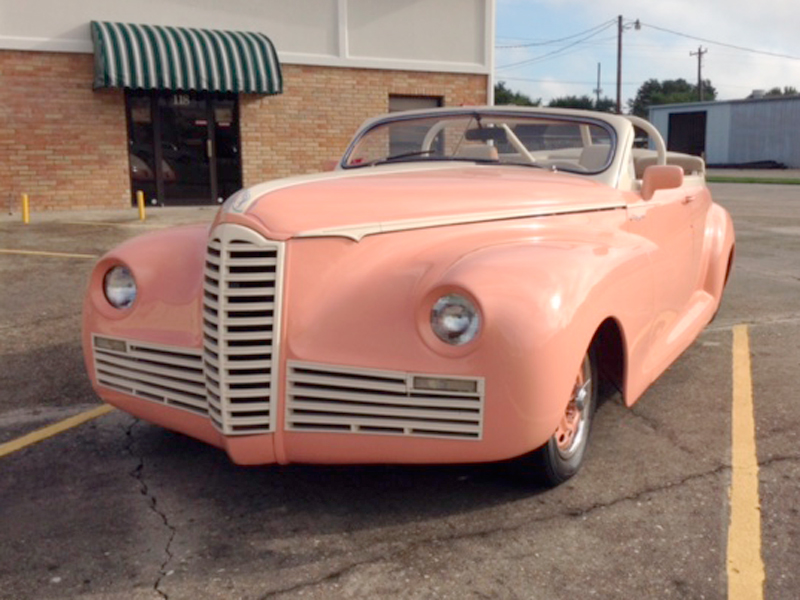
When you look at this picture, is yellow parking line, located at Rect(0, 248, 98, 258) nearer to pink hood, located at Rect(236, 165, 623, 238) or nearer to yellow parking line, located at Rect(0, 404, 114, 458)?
yellow parking line, located at Rect(0, 404, 114, 458)

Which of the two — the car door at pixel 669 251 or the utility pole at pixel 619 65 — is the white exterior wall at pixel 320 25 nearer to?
the car door at pixel 669 251

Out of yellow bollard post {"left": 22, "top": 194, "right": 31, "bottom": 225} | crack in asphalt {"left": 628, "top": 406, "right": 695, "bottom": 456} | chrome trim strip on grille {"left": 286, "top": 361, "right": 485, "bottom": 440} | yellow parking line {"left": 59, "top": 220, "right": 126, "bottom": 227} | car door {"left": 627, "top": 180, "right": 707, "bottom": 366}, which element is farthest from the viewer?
yellow bollard post {"left": 22, "top": 194, "right": 31, "bottom": 225}

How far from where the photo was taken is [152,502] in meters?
3.54

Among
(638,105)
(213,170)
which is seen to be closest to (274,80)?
(213,170)

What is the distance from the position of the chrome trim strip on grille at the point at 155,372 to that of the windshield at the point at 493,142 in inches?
84.2

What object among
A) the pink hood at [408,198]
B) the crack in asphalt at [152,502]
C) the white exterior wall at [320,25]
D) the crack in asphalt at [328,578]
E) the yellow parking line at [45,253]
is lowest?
the crack in asphalt at [328,578]

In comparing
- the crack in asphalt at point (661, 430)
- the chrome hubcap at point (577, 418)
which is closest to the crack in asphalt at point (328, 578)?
the chrome hubcap at point (577, 418)

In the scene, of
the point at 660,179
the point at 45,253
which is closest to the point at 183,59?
the point at 45,253

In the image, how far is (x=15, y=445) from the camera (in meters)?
4.22

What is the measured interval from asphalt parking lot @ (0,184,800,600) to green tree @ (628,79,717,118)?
9869 cm

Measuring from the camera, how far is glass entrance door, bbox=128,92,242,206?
17156mm

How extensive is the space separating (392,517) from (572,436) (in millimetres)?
867

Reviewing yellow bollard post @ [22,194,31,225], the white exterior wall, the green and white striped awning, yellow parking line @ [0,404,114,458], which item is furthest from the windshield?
the white exterior wall

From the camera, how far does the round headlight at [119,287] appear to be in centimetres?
373
